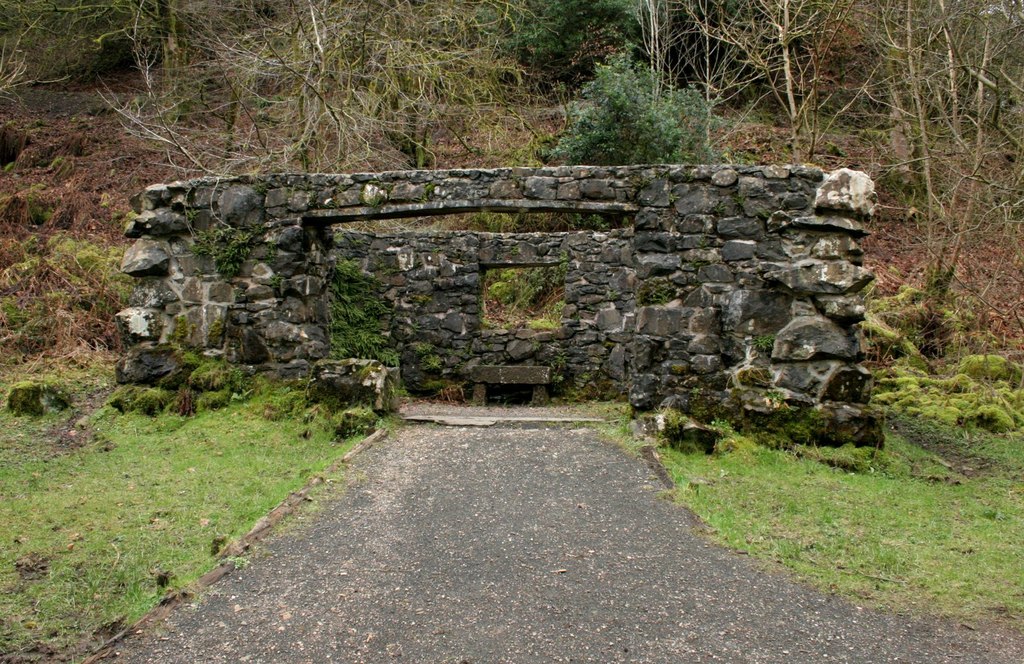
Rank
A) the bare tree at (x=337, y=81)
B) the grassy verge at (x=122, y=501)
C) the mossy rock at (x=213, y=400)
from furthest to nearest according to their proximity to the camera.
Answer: the bare tree at (x=337, y=81)
the mossy rock at (x=213, y=400)
the grassy verge at (x=122, y=501)

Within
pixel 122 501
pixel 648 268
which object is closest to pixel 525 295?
pixel 648 268

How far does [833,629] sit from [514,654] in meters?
1.59

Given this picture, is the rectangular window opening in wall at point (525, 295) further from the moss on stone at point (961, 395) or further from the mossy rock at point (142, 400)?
the mossy rock at point (142, 400)

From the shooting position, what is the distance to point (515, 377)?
39.2ft

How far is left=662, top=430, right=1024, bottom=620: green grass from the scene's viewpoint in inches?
170

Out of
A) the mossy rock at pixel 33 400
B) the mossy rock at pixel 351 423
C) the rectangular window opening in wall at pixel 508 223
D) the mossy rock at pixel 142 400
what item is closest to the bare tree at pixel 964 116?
the rectangular window opening in wall at pixel 508 223

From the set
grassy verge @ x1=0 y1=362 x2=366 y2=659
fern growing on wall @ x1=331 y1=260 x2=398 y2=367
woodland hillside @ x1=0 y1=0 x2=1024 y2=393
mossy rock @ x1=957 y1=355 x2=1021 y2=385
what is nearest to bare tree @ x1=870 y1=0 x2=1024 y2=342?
woodland hillside @ x1=0 y1=0 x2=1024 y2=393

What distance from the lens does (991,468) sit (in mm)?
7160

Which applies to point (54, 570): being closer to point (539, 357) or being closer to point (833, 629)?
point (833, 629)

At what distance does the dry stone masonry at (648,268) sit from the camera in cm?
740

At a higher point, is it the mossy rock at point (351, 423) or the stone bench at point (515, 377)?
the mossy rock at point (351, 423)

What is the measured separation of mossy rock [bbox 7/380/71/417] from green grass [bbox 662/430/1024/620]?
6.51m

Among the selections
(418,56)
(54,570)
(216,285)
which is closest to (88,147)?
(418,56)

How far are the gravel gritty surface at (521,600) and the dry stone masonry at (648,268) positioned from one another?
2285 millimetres
